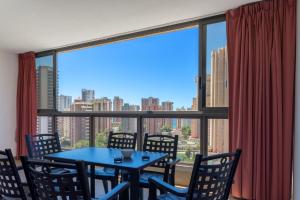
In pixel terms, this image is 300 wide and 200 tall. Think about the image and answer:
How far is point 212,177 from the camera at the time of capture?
5.64ft

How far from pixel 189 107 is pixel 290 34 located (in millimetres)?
1631

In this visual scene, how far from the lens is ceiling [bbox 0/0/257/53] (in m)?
2.94

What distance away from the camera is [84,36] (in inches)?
168

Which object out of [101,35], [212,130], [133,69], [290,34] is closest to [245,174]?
[212,130]

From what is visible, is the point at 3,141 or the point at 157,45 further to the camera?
the point at 3,141

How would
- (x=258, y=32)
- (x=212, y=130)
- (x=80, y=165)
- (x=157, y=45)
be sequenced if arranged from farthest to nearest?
(x=157, y=45) < (x=212, y=130) < (x=258, y=32) < (x=80, y=165)

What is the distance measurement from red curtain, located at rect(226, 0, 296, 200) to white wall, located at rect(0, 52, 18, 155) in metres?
4.77

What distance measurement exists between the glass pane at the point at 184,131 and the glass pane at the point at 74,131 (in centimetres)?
151

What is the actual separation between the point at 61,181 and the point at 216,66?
2619mm

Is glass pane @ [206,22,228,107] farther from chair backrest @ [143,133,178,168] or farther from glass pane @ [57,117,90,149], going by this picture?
glass pane @ [57,117,90,149]

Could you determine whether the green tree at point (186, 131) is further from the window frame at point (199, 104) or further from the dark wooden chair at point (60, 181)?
the dark wooden chair at point (60, 181)

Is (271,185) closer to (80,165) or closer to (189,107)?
(189,107)

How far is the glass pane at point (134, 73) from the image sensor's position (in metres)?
3.77

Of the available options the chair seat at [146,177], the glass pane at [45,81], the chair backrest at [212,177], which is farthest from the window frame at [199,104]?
the chair backrest at [212,177]
